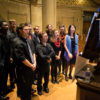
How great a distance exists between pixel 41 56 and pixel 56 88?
41.8 inches

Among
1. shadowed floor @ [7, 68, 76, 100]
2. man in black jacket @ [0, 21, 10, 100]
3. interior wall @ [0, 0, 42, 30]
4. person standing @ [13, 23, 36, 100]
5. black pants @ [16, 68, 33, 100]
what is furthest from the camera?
interior wall @ [0, 0, 42, 30]

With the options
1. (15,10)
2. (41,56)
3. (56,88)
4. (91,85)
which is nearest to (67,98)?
(56,88)

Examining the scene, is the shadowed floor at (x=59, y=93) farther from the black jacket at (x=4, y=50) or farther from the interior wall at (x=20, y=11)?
the interior wall at (x=20, y=11)

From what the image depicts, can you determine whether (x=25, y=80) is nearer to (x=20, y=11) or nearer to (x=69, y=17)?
(x=20, y=11)

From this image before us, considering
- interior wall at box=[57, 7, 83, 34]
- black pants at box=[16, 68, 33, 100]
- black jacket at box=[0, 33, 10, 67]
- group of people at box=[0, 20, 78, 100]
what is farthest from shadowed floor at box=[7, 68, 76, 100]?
interior wall at box=[57, 7, 83, 34]

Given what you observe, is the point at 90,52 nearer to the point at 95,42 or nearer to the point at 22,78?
the point at 95,42

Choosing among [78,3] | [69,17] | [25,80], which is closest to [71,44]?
[25,80]

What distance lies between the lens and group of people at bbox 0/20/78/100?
6.31 ft

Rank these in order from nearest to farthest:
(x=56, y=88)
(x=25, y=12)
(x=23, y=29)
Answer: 1. (x=23, y=29)
2. (x=56, y=88)
3. (x=25, y=12)

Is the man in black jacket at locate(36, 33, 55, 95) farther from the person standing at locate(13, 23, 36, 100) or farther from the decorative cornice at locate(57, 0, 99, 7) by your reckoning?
the decorative cornice at locate(57, 0, 99, 7)

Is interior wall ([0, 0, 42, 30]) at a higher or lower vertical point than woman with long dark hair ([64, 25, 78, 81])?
higher

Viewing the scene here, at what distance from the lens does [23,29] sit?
6.23ft

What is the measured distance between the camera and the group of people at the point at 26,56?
1.92 metres

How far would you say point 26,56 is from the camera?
1974 mm
